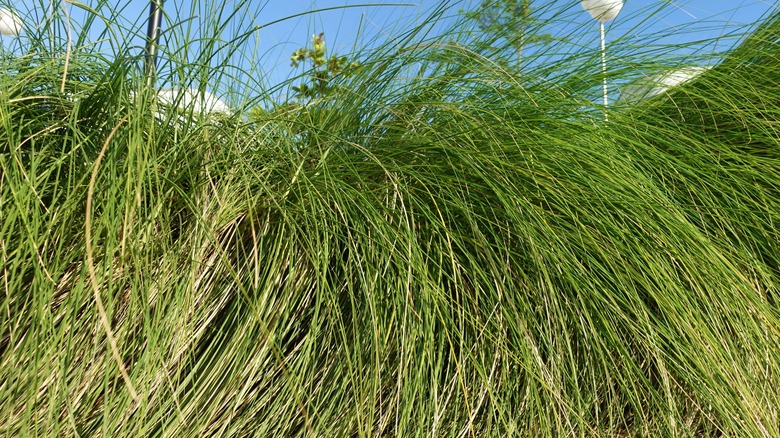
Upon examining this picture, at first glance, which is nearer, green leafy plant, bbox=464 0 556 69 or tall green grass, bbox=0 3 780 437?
tall green grass, bbox=0 3 780 437

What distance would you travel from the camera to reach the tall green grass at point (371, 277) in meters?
0.97

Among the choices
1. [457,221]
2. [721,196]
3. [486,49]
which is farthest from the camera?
[486,49]

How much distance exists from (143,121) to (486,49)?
954 millimetres

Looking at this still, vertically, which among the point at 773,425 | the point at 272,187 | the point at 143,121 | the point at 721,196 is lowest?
the point at 773,425

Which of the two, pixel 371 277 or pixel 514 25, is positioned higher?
pixel 514 25

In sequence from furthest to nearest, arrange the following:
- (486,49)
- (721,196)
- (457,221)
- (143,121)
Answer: (486,49) → (721,196) → (457,221) → (143,121)

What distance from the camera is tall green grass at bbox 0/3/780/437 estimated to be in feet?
3.17

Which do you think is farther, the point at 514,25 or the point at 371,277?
the point at 514,25

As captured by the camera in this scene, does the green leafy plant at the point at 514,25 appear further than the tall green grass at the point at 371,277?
Yes

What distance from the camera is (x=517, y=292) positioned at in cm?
108

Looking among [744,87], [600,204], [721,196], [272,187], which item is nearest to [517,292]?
[600,204]

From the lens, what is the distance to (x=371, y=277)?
3.53 feet

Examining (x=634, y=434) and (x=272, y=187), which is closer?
(x=634, y=434)

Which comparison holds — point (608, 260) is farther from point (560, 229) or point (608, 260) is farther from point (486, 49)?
point (486, 49)
